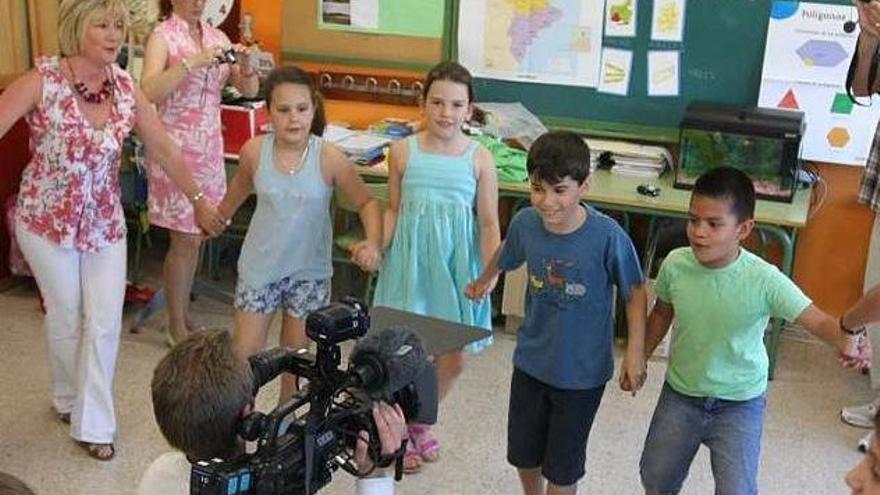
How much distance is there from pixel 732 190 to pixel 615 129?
2054 mm

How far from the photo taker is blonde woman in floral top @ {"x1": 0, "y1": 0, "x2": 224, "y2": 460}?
293 cm

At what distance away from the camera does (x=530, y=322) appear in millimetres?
2559

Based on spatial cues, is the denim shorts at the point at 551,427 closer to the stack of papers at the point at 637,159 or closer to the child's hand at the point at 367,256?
the child's hand at the point at 367,256

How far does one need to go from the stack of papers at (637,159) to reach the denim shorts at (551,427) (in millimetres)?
1790

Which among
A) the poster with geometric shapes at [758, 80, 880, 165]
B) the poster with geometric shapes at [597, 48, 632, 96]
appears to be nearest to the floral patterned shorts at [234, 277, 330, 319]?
the poster with geometric shapes at [597, 48, 632, 96]

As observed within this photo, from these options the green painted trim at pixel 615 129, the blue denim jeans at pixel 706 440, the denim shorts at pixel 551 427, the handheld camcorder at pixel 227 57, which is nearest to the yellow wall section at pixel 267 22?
the handheld camcorder at pixel 227 57

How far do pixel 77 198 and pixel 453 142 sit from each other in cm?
110

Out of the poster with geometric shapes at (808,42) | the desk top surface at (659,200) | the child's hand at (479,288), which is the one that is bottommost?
the child's hand at (479,288)

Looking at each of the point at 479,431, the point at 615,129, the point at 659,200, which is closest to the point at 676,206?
the point at 659,200

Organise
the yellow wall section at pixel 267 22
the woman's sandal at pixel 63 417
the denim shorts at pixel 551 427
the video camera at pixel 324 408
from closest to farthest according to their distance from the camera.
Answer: the video camera at pixel 324 408, the denim shorts at pixel 551 427, the woman's sandal at pixel 63 417, the yellow wall section at pixel 267 22

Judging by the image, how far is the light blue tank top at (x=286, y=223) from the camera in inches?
116

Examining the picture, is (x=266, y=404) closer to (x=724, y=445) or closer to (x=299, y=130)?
(x=299, y=130)

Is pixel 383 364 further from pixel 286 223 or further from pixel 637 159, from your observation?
pixel 637 159

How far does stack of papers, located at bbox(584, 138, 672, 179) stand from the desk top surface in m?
0.11
